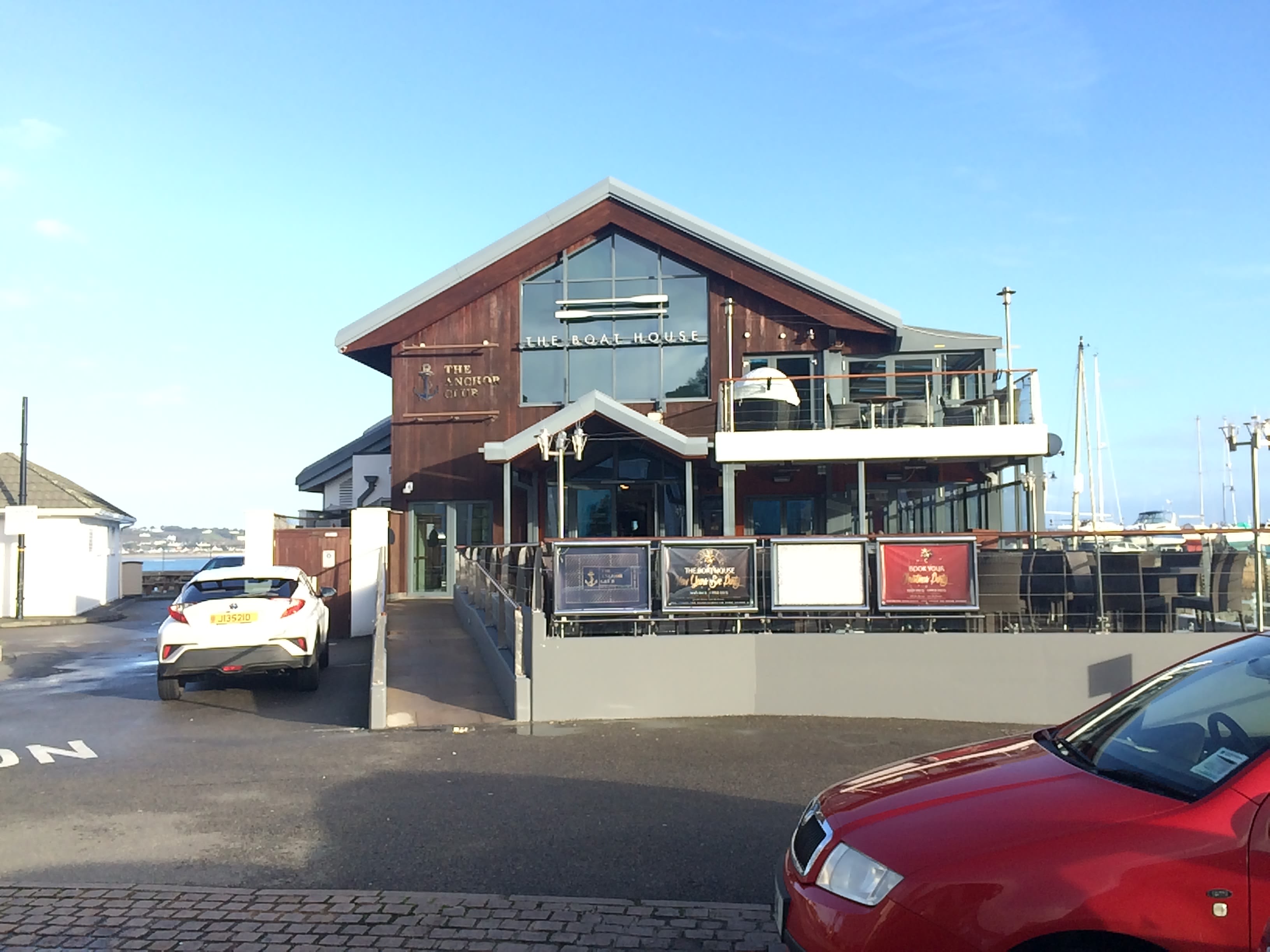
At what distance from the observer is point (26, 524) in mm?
24297

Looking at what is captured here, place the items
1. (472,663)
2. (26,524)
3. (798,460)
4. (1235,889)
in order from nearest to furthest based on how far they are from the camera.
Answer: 1. (1235,889)
2. (472,663)
3. (798,460)
4. (26,524)

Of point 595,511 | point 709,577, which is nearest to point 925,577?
point 709,577

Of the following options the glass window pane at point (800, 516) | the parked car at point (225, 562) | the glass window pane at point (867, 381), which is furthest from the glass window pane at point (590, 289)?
the parked car at point (225, 562)

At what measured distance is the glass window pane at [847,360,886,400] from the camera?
20516 millimetres

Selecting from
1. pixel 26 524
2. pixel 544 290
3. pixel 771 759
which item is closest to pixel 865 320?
pixel 544 290

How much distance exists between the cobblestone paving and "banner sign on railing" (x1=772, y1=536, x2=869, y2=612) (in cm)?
585

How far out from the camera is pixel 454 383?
2188 centimetres

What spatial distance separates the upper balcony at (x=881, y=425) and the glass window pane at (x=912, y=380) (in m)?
0.31

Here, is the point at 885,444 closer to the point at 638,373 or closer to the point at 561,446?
the point at 561,446

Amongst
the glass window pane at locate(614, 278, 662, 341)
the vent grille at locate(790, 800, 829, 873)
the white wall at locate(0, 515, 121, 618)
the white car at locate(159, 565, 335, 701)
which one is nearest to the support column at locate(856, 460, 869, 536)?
the glass window pane at locate(614, 278, 662, 341)

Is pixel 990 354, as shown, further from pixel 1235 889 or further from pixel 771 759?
pixel 1235 889

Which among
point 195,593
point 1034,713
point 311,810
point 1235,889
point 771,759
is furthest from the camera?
point 195,593

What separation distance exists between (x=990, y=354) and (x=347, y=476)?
717 inches

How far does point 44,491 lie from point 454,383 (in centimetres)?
1450
